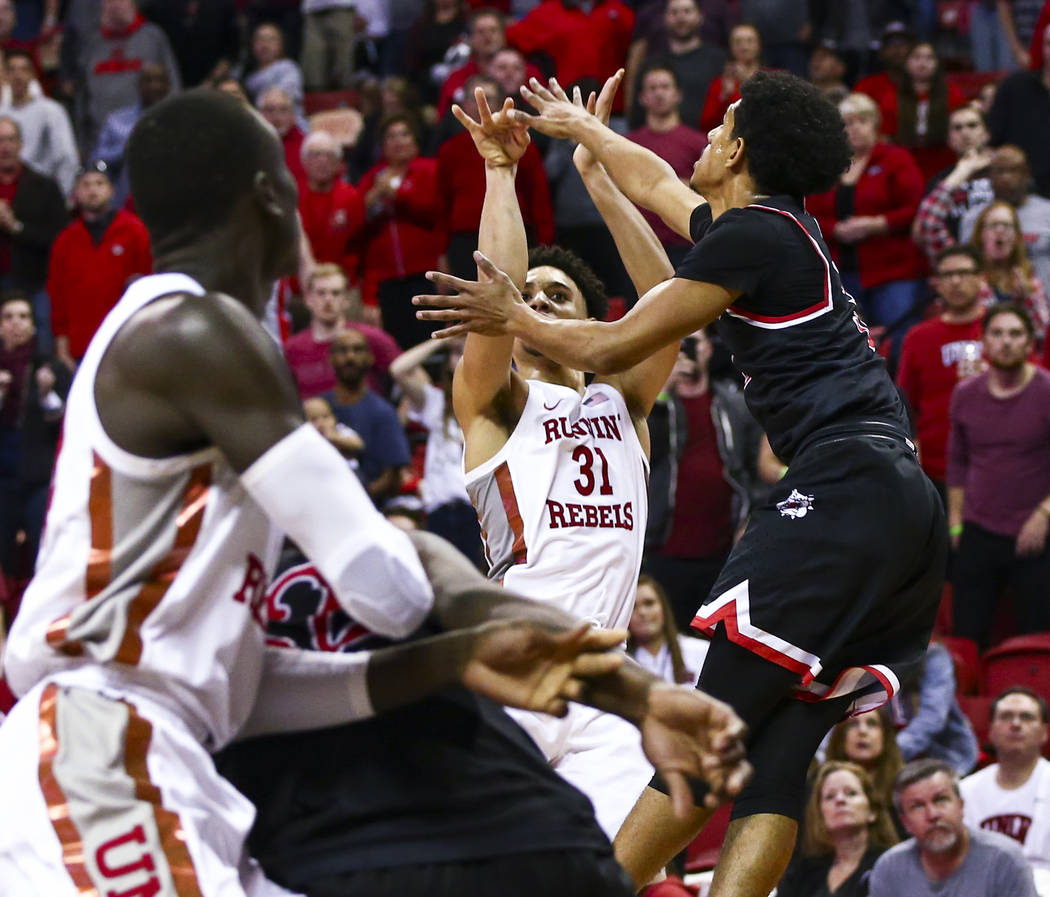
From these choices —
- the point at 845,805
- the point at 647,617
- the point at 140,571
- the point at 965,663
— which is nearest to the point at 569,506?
the point at 140,571

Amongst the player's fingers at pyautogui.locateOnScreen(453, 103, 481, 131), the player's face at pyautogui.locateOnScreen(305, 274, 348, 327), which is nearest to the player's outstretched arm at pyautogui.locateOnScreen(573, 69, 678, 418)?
the player's fingers at pyautogui.locateOnScreen(453, 103, 481, 131)

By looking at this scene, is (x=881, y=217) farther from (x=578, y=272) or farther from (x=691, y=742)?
(x=691, y=742)

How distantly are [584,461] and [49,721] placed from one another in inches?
98.4

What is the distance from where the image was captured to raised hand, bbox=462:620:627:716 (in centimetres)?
274

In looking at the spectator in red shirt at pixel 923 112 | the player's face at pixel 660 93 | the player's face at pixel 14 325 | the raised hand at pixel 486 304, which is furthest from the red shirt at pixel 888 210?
the raised hand at pixel 486 304

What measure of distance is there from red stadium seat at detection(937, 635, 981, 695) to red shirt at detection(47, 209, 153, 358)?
6041 mm

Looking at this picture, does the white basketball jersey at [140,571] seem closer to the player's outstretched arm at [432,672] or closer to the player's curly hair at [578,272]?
the player's outstretched arm at [432,672]

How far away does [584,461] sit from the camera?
5012mm

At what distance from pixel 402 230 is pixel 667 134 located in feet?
6.65

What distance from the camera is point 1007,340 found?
926 centimetres

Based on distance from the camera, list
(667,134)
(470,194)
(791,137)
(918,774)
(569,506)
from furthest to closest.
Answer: (470,194)
(667,134)
(918,774)
(569,506)
(791,137)

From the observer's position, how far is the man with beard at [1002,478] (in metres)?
9.27

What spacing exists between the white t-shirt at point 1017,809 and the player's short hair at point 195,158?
18.7 ft

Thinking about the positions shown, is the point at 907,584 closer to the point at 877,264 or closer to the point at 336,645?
the point at 336,645
